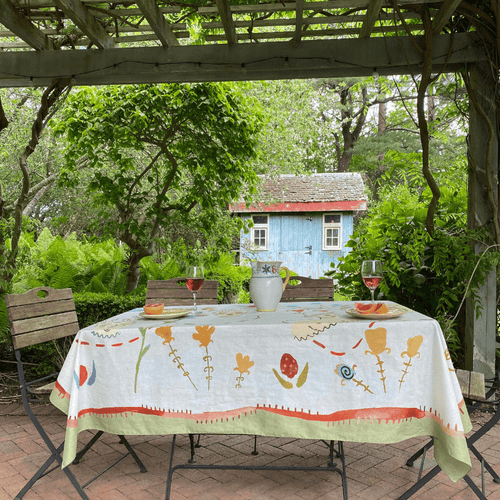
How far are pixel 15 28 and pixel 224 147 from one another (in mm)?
2186

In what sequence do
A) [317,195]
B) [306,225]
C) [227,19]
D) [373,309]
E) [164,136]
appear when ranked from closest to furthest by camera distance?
1. [373,309]
2. [227,19]
3. [164,136]
4. [317,195]
5. [306,225]

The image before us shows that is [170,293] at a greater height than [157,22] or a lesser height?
lesser

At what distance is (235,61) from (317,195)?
408 inches

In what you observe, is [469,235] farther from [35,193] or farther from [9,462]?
[35,193]

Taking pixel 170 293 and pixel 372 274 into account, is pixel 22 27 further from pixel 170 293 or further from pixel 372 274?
pixel 372 274

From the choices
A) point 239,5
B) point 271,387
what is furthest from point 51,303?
A: point 239,5

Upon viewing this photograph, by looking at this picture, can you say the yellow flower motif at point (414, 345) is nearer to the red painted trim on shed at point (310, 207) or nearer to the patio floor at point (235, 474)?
the patio floor at point (235, 474)

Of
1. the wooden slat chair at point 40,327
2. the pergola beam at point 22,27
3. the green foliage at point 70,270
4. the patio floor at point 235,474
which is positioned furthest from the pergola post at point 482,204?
the green foliage at point 70,270

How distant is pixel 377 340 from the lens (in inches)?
79.9

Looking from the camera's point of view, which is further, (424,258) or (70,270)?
(70,270)

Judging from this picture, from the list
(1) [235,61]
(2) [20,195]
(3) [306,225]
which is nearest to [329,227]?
(3) [306,225]

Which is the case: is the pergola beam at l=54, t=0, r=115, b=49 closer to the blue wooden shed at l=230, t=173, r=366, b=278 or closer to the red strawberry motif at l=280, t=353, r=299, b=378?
the red strawberry motif at l=280, t=353, r=299, b=378

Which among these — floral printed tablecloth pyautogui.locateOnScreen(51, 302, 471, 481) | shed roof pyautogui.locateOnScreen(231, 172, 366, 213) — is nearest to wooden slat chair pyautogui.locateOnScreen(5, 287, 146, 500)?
floral printed tablecloth pyautogui.locateOnScreen(51, 302, 471, 481)

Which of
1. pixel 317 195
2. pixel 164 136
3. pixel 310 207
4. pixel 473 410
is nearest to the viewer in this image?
pixel 473 410
